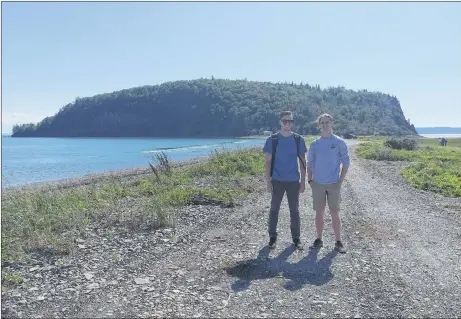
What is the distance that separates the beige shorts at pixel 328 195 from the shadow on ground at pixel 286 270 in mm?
821

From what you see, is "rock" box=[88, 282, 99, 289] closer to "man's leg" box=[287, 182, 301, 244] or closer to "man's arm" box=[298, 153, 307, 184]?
"man's leg" box=[287, 182, 301, 244]

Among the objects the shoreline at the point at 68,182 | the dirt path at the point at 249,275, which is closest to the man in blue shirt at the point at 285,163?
the dirt path at the point at 249,275

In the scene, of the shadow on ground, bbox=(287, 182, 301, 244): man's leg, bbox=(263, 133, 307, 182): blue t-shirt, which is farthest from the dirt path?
bbox=(263, 133, 307, 182): blue t-shirt

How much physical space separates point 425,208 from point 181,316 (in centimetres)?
897

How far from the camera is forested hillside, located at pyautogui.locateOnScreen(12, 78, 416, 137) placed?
547 ft

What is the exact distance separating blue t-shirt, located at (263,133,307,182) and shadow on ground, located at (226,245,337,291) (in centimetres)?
134

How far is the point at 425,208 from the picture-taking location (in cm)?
1145

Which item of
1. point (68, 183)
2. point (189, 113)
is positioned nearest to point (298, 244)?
point (68, 183)

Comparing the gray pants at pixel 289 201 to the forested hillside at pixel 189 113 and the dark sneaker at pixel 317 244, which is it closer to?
the dark sneaker at pixel 317 244

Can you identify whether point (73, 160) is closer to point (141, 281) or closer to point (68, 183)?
point (68, 183)

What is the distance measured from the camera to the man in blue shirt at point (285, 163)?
7043mm

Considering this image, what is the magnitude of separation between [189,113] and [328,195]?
559 feet

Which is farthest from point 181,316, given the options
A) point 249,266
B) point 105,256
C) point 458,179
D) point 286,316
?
point 458,179

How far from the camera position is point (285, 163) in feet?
23.3
